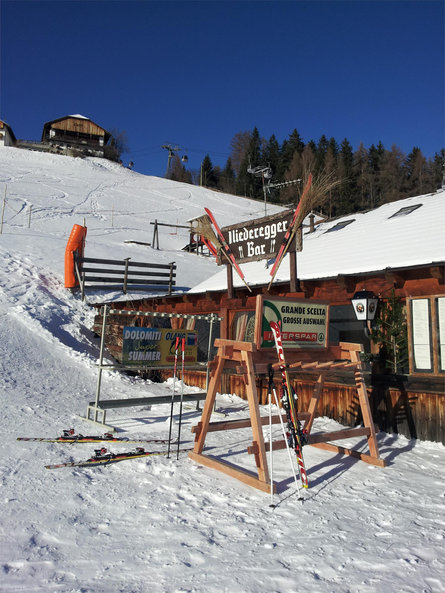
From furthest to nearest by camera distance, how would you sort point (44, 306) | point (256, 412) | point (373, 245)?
point (44, 306), point (373, 245), point (256, 412)

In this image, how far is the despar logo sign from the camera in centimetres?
554

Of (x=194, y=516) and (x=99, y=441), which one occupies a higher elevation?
(x=99, y=441)

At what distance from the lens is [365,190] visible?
2697 inches

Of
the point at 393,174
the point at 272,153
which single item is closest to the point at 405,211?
the point at 393,174

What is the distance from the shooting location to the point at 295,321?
230 inches

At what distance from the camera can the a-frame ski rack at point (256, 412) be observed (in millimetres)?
5164

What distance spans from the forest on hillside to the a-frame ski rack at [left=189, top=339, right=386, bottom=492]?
171 ft

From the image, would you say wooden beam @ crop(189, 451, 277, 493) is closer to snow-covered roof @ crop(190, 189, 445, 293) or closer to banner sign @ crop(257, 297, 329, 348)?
banner sign @ crop(257, 297, 329, 348)

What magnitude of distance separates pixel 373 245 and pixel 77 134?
3103 inches

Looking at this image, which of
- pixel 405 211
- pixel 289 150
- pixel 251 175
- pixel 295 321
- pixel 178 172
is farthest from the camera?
pixel 178 172

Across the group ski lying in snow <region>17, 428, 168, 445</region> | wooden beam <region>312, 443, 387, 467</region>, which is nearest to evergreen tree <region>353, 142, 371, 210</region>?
wooden beam <region>312, 443, 387, 467</region>

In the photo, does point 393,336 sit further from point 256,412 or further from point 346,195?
point 346,195

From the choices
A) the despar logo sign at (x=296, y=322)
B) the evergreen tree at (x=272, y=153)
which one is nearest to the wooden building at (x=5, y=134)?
the evergreen tree at (x=272, y=153)

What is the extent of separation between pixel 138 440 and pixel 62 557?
3492 mm
